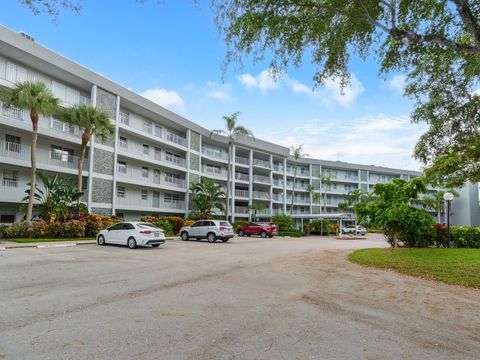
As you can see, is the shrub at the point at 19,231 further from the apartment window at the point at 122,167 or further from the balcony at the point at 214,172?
the balcony at the point at 214,172

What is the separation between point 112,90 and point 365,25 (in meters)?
25.8

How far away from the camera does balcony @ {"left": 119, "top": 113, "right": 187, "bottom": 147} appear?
3326 centimetres

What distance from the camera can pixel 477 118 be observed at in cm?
1152

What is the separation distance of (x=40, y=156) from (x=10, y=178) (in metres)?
2.48

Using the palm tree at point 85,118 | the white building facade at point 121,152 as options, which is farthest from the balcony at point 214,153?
the palm tree at point 85,118

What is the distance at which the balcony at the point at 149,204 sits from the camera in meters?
32.5

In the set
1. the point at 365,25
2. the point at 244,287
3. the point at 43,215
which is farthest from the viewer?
the point at 43,215

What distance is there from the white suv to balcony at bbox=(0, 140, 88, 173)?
10.4 metres

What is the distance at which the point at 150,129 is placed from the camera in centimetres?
3625

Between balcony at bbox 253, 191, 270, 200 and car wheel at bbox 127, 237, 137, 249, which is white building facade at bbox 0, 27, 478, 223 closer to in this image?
balcony at bbox 253, 191, 270, 200

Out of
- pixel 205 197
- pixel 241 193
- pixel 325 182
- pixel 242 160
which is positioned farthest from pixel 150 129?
pixel 325 182

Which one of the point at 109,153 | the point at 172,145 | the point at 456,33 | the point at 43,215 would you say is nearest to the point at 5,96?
the point at 43,215

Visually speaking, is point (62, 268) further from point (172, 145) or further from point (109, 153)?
point (172, 145)

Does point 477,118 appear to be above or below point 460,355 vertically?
above
